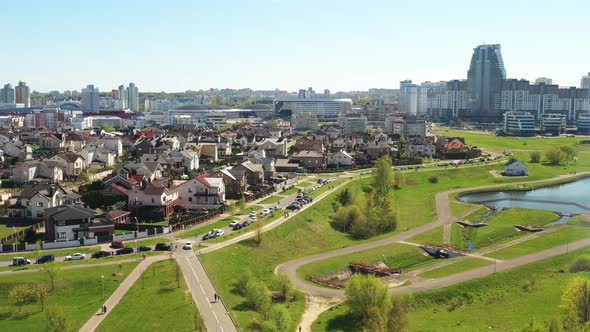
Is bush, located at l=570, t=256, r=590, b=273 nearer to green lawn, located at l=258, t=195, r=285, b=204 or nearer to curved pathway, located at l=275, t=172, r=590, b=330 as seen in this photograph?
curved pathway, located at l=275, t=172, r=590, b=330

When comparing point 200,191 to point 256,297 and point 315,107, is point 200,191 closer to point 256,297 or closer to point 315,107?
point 256,297

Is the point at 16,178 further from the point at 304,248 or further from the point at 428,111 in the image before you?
the point at 428,111

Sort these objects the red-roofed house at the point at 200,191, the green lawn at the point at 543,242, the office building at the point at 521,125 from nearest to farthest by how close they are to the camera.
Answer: the green lawn at the point at 543,242 < the red-roofed house at the point at 200,191 < the office building at the point at 521,125

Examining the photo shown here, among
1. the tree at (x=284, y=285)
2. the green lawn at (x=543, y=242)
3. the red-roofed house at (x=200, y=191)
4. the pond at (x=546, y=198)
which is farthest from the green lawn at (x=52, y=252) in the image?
the pond at (x=546, y=198)

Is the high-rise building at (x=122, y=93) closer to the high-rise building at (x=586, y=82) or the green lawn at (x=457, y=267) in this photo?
the high-rise building at (x=586, y=82)

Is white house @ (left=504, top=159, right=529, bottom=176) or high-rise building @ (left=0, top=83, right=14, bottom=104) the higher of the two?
high-rise building @ (left=0, top=83, right=14, bottom=104)

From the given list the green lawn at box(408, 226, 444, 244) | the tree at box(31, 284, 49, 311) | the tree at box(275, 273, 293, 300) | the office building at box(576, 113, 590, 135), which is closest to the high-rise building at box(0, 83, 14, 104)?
the office building at box(576, 113, 590, 135)
